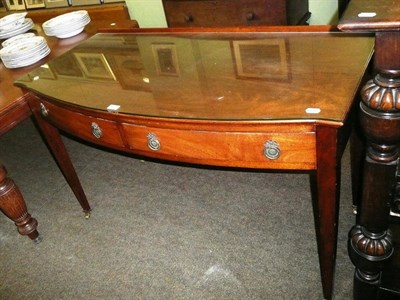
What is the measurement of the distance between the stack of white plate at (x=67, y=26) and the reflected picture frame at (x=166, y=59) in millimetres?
760

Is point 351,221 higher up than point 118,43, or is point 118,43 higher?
point 118,43

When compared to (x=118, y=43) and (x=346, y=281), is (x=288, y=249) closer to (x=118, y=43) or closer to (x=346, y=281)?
(x=346, y=281)

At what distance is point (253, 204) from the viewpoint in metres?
1.72

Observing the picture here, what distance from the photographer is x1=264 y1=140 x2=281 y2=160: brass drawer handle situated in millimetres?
946

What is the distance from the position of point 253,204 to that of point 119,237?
2.07 feet

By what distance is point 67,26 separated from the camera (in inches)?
79.6

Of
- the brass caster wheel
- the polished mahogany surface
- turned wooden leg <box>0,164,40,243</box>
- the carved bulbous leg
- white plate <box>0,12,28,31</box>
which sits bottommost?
the brass caster wheel

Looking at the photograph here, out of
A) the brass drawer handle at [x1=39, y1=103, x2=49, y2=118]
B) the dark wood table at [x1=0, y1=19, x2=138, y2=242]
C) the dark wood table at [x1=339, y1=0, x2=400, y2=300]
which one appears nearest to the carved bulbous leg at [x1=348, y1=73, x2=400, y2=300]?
the dark wood table at [x1=339, y1=0, x2=400, y2=300]

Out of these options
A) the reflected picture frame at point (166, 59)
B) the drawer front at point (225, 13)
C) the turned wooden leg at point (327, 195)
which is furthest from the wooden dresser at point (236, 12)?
the turned wooden leg at point (327, 195)

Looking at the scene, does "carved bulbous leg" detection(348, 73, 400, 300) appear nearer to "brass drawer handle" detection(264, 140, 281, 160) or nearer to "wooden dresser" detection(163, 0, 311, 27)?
"brass drawer handle" detection(264, 140, 281, 160)

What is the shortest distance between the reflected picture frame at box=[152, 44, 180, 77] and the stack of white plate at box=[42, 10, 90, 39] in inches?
29.9

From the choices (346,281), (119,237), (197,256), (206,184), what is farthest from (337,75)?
(119,237)

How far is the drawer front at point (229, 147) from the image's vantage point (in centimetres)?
94

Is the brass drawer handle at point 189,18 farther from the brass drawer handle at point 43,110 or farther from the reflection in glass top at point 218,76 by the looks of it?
the brass drawer handle at point 43,110
